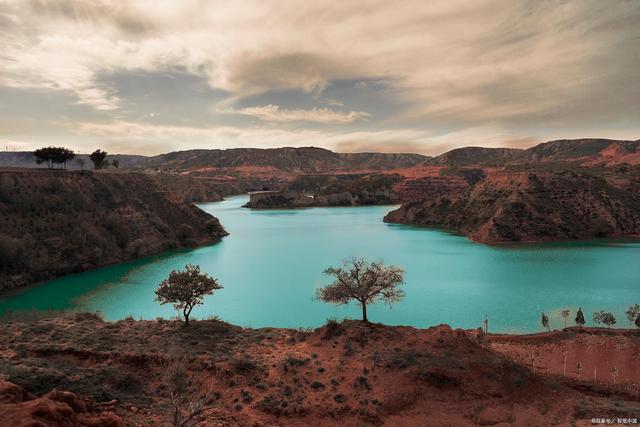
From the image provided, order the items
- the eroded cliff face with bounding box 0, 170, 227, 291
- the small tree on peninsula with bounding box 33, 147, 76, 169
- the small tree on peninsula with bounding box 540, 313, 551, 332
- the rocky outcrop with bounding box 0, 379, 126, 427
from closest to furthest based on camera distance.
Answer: the rocky outcrop with bounding box 0, 379, 126, 427
the small tree on peninsula with bounding box 540, 313, 551, 332
the eroded cliff face with bounding box 0, 170, 227, 291
the small tree on peninsula with bounding box 33, 147, 76, 169

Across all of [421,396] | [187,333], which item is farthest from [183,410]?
[421,396]

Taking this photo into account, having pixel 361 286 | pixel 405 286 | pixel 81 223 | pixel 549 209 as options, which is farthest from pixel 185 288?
pixel 549 209

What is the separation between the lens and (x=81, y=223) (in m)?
67.4

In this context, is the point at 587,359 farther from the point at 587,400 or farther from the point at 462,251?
the point at 462,251

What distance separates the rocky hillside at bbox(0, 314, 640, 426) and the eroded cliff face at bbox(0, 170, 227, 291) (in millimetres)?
37863

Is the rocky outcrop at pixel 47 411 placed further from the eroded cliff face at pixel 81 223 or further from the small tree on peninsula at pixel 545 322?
the eroded cliff face at pixel 81 223

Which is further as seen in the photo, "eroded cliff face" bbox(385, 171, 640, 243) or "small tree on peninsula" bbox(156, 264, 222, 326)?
"eroded cliff face" bbox(385, 171, 640, 243)

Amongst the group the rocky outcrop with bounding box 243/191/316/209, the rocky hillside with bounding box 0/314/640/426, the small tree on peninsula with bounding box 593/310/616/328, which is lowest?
the small tree on peninsula with bounding box 593/310/616/328

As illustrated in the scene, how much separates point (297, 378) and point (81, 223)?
62103mm

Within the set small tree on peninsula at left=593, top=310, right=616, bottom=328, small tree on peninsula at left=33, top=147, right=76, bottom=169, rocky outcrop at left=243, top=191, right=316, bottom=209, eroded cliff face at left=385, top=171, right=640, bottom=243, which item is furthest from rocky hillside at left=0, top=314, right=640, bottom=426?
rocky outcrop at left=243, top=191, right=316, bottom=209

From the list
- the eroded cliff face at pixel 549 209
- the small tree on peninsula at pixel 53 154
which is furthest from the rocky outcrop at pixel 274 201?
the small tree on peninsula at pixel 53 154

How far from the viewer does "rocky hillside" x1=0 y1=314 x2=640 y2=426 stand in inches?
655

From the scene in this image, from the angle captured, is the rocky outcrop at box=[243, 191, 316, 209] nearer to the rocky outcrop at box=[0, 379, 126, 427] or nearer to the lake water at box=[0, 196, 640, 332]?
the lake water at box=[0, 196, 640, 332]

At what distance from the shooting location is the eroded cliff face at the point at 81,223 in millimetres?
56531
